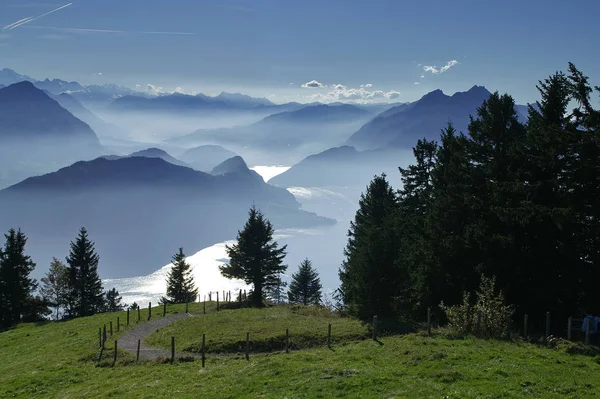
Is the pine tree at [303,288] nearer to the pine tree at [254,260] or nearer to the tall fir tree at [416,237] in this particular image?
the pine tree at [254,260]

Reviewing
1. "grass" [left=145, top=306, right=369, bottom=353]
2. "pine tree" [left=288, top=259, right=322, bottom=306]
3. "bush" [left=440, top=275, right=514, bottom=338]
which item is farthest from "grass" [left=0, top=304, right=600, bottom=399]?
"pine tree" [left=288, top=259, right=322, bottom=306]

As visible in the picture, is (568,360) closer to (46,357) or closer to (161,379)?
(161,379)

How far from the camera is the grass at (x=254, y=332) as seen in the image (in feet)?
93.6

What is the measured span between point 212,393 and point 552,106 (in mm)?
26550

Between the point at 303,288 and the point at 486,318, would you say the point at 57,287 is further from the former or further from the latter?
the point at 486,318

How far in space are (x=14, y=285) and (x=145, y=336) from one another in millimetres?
43601

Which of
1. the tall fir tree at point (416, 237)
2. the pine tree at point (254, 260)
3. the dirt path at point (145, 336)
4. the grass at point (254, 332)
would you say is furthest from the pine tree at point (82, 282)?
the tall fir tree at point (416, 237)

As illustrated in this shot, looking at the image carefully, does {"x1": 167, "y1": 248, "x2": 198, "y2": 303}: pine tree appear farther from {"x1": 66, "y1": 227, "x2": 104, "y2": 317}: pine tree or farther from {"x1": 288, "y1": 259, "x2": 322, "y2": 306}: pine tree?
{"x1": 288, "y1": 259, "x2": 322, "y2": 306}: pine tree

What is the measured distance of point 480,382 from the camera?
1627 cm

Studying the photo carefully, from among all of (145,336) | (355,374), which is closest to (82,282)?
(145,336)

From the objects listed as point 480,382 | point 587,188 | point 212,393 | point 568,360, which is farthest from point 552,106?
point 212,393

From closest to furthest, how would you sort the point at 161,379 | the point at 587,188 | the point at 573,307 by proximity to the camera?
the point at 161,379
the point at 587,188
the point at 573,307

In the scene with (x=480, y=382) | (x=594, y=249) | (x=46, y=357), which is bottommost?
(x=46, y=357)

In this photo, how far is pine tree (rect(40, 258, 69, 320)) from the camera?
74.6 m
